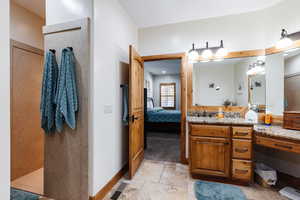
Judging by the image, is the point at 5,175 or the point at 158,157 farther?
the point at 158,157

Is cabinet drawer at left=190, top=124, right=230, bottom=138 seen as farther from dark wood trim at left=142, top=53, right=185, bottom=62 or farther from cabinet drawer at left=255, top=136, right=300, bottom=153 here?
dark wood trim at left=142, top=53, right=185, bottom=62

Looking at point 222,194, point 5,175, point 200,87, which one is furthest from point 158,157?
point 5,175

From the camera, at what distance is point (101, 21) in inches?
69.0

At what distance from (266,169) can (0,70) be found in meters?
3.00

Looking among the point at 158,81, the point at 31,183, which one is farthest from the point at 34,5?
the point at 158,81

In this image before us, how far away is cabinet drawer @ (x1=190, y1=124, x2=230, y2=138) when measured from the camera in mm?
2010

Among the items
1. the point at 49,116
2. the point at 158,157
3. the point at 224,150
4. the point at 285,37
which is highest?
the point at 285,37

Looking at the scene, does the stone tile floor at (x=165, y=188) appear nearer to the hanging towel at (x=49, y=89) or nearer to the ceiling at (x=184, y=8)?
the hanging towel at (x=49, y=89)

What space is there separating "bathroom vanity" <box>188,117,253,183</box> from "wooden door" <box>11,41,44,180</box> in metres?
2.61

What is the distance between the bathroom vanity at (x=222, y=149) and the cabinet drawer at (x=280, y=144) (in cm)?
12

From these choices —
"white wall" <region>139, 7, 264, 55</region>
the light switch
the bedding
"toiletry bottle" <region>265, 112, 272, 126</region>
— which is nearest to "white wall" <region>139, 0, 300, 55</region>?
"white wall" <region>139, 7, 264, 55</region>

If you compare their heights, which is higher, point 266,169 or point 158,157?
point 266,169

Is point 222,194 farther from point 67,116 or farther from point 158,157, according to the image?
point 67,116

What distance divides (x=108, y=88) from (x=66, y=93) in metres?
0.53
